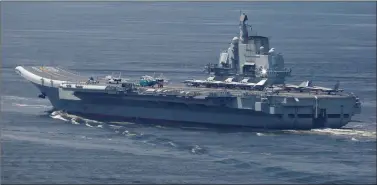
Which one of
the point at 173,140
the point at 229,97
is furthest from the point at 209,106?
the point at 173,140

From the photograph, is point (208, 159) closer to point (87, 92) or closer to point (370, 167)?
point (370, 167)

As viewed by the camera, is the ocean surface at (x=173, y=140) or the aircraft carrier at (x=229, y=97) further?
the aircraft carrier at (x=229, y=97)

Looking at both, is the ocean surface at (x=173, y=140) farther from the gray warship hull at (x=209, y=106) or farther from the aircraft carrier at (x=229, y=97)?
the aircraft carrier at (x=229, y=97)

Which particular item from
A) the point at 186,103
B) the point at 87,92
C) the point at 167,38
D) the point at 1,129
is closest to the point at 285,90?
the point at 186,103

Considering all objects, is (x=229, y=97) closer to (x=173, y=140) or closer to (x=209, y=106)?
(x=209, y=106)

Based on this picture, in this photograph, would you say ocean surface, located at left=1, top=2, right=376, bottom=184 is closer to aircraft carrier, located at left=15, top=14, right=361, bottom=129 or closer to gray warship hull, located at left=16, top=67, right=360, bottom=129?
gray warship hull, located at left=16, top=67, right=360, bottom=129

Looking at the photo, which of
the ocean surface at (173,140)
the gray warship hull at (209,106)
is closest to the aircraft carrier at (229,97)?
the gray warship hull at (209,106)
